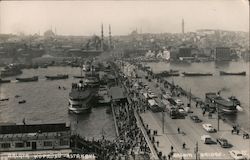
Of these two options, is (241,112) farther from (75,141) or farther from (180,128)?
(75,141)

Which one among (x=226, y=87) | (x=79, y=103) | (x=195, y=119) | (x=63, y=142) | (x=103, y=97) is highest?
(x=63, y=142)

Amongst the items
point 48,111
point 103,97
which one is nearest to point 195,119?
point 48,111

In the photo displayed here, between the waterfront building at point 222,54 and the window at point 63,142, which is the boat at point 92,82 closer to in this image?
the window at point 63,142

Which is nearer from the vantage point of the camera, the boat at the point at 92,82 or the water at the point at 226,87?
the water at the point at 226,87

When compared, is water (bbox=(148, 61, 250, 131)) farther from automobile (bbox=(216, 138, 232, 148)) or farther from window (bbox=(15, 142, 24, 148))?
window (bbox=(15, 142, 24, 148))

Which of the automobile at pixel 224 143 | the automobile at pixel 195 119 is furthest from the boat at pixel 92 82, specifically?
the automobile at pixel 224 143

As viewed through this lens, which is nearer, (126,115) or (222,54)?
(126,115)

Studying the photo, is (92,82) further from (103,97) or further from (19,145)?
(19,145)

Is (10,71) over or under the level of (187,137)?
under
